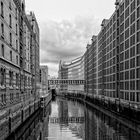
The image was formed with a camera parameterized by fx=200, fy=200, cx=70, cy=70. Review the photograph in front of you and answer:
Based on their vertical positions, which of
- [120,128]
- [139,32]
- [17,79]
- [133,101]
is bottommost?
[120,128]

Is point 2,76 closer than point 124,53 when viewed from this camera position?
Yes

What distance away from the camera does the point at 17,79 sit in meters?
42.2

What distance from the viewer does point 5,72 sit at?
32.4 meters

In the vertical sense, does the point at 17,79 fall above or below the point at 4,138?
above

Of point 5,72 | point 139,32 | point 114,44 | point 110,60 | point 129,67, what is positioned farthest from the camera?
point 110,60

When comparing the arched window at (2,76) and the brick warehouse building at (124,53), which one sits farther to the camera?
the brick warehouse building at (124,53)

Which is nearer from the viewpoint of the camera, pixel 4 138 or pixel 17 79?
pixel 4 138

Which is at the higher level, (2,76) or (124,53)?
(124,53)

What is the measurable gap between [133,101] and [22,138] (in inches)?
1210

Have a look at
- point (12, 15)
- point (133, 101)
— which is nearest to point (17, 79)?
point (12, 15)

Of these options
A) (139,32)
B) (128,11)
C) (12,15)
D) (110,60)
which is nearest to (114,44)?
(110,60)

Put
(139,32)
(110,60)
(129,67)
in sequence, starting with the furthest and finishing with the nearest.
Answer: (110,60) → (129,67) → (139,32)

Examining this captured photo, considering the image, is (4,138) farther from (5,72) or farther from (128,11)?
(128,11)

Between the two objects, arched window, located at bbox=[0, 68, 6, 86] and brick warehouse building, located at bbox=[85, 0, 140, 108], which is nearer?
arched window, located at bbox=[0, 68, 6, 86]
